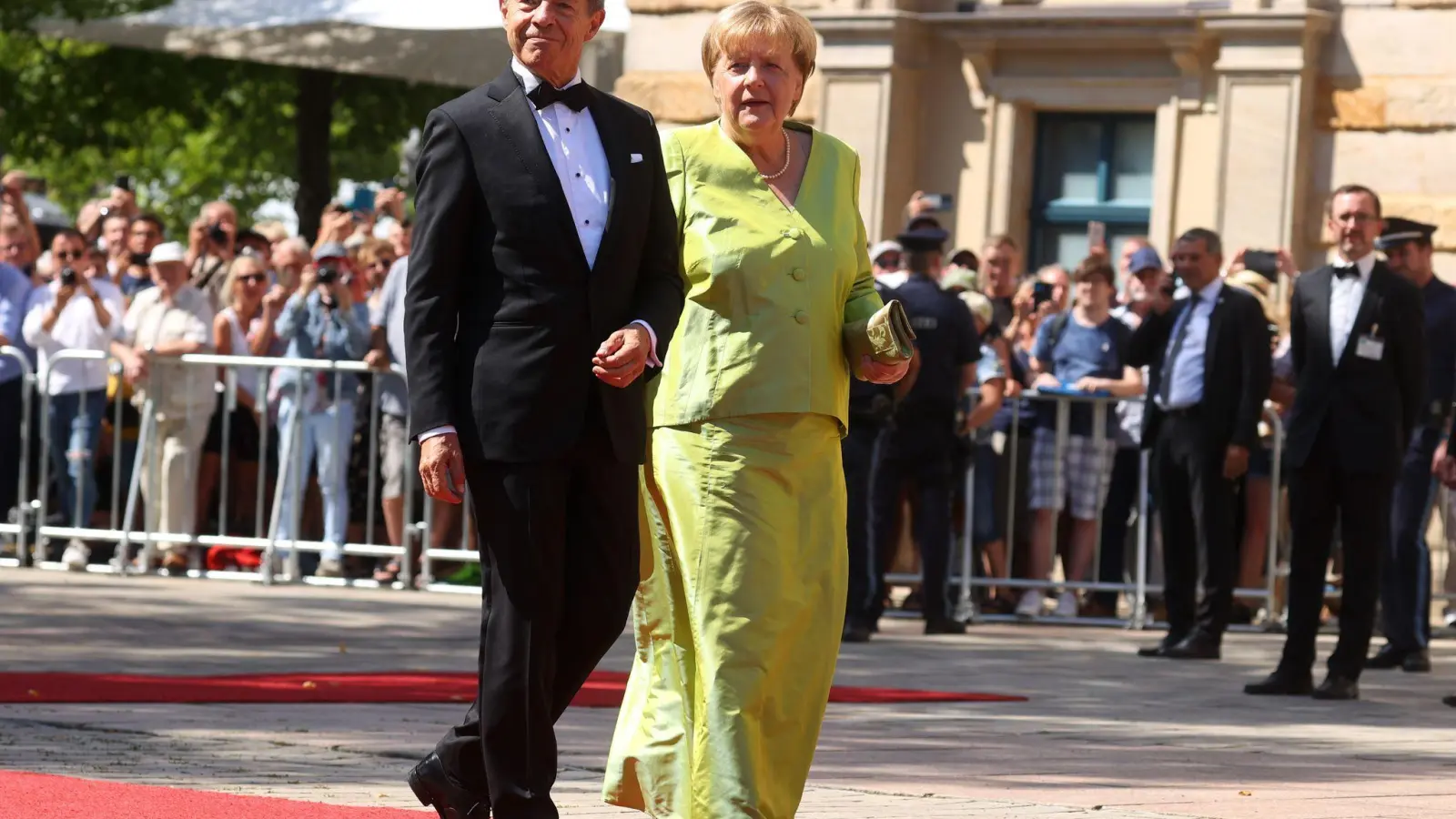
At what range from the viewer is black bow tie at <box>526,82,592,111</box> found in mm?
5691

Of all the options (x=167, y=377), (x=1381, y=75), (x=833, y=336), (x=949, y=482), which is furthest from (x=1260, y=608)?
(x=833, y=336)

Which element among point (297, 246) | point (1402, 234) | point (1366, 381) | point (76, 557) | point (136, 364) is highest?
point (1402, 234)

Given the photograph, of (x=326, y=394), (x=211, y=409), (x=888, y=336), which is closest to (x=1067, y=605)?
(x=326, y=394)

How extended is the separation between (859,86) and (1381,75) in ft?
11.3

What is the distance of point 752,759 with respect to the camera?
5793 mm

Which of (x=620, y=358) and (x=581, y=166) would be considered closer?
(x=620, y=358)

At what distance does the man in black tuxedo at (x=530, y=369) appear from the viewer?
557 centimetres

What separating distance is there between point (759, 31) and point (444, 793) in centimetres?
184

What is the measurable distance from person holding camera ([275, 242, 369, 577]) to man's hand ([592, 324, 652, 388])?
890 centimetres

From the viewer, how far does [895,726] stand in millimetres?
8969

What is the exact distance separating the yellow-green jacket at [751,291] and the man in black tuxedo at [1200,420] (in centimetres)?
637

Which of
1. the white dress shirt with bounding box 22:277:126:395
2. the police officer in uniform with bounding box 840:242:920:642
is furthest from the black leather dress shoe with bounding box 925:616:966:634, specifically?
the white dress shirt with bounding box 22:277:126:395

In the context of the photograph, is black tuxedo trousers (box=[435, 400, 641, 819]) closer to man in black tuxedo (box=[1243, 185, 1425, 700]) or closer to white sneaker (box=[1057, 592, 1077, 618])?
man in black tuxedo (box=[1243, 185, 1425, 700])

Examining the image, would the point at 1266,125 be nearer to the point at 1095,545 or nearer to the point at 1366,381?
the point at 1095,545
